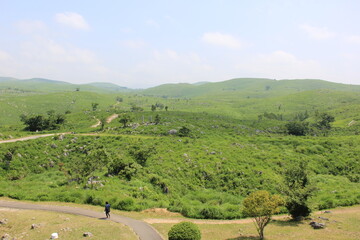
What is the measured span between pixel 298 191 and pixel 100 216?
2011cm

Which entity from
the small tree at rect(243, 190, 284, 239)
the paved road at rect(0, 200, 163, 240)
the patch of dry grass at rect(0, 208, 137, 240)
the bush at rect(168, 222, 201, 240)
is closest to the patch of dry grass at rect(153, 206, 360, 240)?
the paved road at rect(0, 200, 163, 240)

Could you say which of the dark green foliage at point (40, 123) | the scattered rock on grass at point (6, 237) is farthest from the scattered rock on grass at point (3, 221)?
the dark green foliage at point (40, 123)

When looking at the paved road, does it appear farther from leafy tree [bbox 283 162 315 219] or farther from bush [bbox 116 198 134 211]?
leafy tree [bbox 283 162 315 219]

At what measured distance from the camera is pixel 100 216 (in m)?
22.2

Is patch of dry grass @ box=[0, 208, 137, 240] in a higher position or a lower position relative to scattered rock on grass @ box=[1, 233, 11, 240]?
lower

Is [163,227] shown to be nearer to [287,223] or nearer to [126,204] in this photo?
[126,204]

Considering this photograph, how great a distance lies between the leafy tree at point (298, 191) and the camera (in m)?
22.7

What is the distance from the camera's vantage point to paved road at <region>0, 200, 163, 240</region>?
1878cm

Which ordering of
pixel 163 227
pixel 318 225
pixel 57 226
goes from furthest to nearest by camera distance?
pixel 318 225, pixel 163 227, pixel 57 226


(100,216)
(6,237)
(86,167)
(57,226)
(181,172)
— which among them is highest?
(86,167)

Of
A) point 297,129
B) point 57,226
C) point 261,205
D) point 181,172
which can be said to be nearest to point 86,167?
point 57,226

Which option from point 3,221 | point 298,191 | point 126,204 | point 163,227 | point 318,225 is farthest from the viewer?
point 126,204

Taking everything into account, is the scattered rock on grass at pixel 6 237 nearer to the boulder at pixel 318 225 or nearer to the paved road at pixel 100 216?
the paved road at pixel 100 216

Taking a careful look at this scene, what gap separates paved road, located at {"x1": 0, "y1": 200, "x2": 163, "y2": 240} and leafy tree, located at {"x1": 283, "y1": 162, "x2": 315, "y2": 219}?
1392 cm
